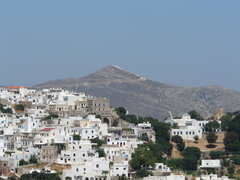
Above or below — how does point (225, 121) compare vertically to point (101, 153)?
above

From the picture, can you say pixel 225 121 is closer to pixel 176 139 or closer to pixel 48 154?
pixel 176 139

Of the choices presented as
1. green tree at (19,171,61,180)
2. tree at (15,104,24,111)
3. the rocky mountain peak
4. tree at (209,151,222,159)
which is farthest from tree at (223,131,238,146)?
the rocky mountain peak

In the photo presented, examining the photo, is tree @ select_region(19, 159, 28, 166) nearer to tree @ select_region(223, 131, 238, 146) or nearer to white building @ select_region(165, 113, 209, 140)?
tree @ select_region(223, 131, 238, 146)

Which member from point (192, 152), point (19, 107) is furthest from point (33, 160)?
point (19, 107)

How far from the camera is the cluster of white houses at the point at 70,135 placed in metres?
66.7

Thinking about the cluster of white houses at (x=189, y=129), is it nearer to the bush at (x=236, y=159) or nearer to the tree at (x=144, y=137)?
the bush at (x=236, y=159)

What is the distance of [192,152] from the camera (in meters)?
81.6

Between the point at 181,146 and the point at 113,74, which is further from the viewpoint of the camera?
the point at 113,74

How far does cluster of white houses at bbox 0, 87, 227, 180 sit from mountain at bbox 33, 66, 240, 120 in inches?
2902

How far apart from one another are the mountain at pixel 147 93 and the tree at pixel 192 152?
7810cm

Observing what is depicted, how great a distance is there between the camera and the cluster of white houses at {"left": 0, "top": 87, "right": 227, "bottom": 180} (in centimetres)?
6669

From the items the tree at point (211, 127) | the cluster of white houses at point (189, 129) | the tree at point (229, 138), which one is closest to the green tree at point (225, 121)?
the tree at point (211, 127)

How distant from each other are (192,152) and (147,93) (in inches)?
3678

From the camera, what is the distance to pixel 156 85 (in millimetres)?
180250
